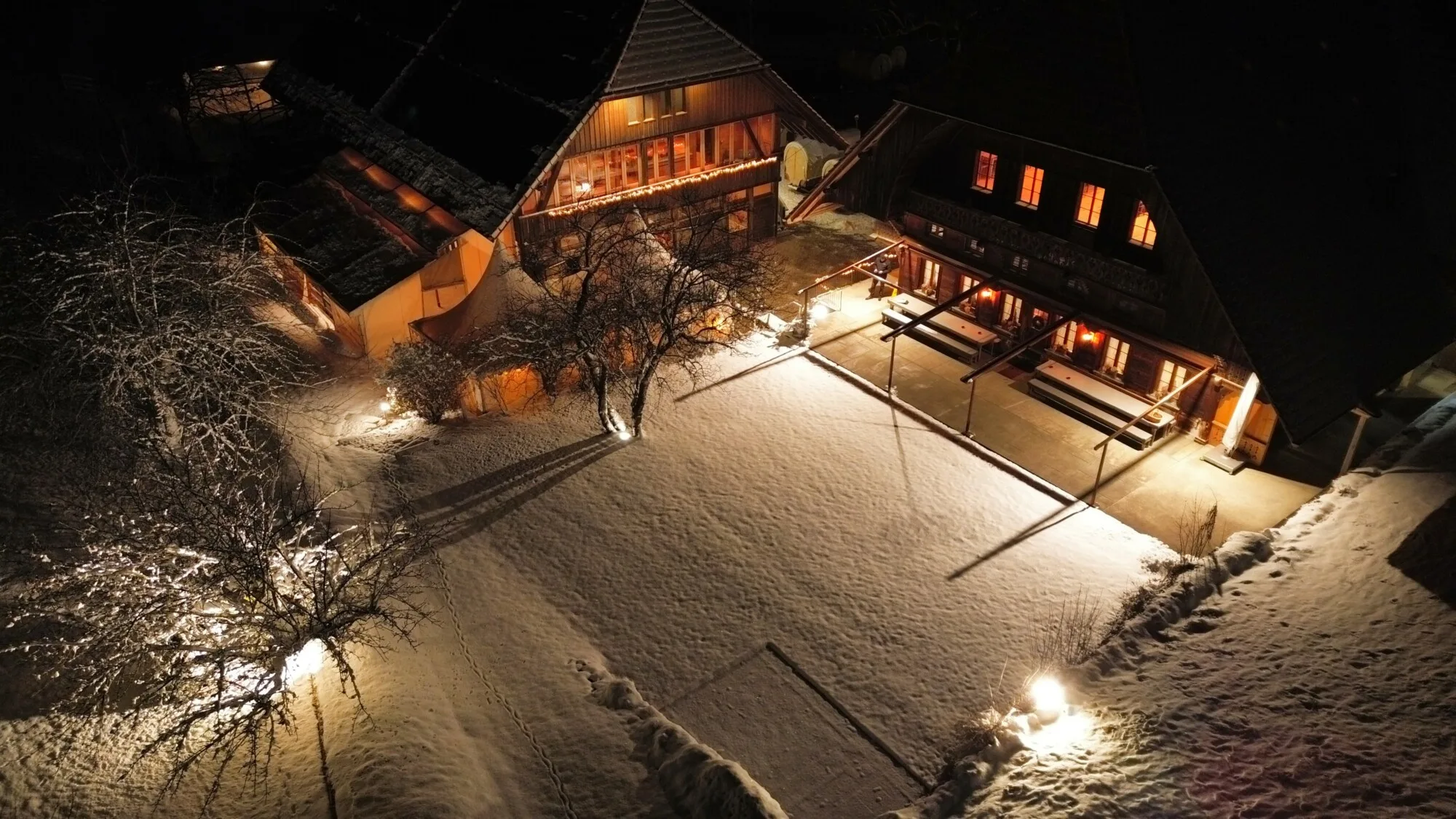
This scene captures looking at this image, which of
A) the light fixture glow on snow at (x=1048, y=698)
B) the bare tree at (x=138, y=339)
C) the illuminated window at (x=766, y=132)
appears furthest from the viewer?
the illuminated window at (x=766, y=132)

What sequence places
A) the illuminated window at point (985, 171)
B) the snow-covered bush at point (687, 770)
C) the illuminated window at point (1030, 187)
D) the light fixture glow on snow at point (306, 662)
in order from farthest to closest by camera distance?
1. the illuminated window at point (985, 171)
2. the illuminated window at point (1030, 187)
3. the light fixture glow on snow at point (306, 662)
4. the snow-covered bush at point (687, 770)

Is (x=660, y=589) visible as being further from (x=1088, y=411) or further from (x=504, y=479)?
(x=1088, y=411)

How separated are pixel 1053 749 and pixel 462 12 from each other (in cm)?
2820

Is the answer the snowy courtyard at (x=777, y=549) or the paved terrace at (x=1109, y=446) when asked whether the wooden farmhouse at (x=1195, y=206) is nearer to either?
the paved terrace at (x=1109, y=446)

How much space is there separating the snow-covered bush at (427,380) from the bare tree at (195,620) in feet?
22.9

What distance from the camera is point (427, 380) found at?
77.6 ft

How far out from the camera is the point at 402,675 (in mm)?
16719

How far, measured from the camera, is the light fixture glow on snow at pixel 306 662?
16.5m

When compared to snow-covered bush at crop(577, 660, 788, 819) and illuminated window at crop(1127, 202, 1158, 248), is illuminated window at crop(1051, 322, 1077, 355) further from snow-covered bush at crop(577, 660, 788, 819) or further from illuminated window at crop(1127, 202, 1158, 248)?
snow-covered bush at crop(577, 660, 788, 819)

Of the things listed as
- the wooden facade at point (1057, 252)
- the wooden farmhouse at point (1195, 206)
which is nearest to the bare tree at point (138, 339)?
the wooden facade at point (1057, 252)

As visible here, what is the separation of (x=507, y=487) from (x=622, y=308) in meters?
5.12

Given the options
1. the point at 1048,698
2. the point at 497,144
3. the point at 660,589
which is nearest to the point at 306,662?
the point at 660,589

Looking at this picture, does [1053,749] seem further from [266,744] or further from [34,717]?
[34,717]

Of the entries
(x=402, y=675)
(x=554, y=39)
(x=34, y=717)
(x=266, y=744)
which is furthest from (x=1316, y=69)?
(x=34, y=717)
